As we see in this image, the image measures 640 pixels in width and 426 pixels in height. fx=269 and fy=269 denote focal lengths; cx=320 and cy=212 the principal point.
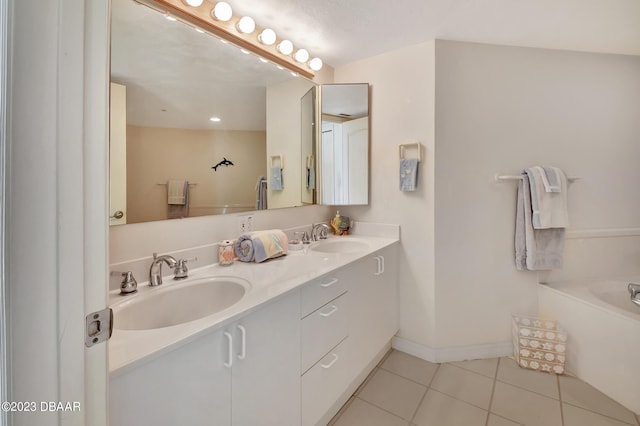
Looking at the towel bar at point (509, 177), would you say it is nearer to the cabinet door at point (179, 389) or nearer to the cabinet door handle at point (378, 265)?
the cabinet door handle at point (378, 265)

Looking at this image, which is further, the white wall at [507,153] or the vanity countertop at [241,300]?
the white wall at [507,153]

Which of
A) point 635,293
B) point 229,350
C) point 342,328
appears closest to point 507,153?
point 635,293

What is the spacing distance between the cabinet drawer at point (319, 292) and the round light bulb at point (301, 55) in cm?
150

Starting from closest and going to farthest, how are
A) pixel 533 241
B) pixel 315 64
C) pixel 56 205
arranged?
Answer: pixel 56 205, pixel 533 241, pixel 315 64

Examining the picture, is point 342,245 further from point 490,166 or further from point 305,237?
point 490,166

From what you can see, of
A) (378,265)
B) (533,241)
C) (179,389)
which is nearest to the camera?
(179,389)

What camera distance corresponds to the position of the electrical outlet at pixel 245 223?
1565 millimetres

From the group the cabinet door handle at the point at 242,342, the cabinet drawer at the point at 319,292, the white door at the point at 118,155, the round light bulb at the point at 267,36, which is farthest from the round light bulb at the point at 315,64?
the cabinet door handle at the point at 242,342

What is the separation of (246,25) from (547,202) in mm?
2188

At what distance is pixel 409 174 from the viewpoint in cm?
189

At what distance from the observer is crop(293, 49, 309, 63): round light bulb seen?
187 centimetres

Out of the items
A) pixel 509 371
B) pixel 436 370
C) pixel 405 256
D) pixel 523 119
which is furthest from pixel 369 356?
Result: pixel 523 119

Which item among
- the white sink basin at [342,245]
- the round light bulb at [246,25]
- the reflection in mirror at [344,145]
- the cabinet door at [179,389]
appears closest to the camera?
the cabinet door at [179,389]

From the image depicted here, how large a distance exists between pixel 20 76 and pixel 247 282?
0.92 meters
